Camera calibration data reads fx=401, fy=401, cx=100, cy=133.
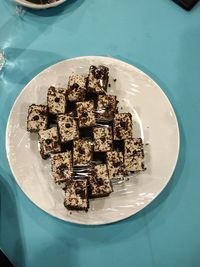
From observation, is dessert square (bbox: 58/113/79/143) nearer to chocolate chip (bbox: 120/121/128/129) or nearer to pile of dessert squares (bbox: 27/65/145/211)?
pile of dessert squares (bbox: 27/65/145/211)

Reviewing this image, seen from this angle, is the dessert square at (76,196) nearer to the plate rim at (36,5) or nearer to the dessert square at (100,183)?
the dessert square at (100,183)

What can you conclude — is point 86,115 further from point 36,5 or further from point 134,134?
point 36,5

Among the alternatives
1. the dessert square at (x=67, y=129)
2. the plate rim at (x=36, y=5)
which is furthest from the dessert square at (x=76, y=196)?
the plate rim at (x=36, y=5)

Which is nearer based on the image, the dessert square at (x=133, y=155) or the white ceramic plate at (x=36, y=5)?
the dessert square at (x=133, y=155)

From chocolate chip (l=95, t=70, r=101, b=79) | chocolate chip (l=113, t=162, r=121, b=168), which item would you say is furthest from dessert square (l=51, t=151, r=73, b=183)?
chocolate chip (l=95, t=70, r=101, b=79)

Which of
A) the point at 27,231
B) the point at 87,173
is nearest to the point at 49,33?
the point at 87,173

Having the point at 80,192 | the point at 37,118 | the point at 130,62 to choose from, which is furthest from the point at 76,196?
the point at 130,62
